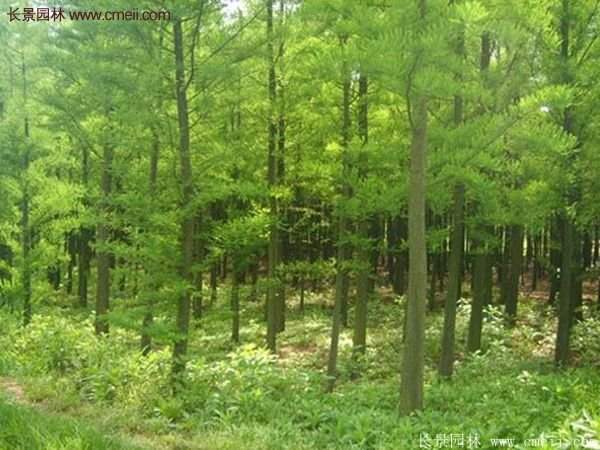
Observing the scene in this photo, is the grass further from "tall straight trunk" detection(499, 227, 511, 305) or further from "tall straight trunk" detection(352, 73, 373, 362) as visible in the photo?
"tall straight trunk" detection(499, 227, 511, 305)

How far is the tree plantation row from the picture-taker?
263 inches

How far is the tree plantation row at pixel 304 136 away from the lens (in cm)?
669

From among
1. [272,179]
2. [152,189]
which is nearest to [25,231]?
[152,189]

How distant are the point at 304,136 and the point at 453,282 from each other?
4763mm

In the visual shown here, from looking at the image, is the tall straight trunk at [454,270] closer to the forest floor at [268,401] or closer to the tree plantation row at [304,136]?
the tree plantation row at [304,136]

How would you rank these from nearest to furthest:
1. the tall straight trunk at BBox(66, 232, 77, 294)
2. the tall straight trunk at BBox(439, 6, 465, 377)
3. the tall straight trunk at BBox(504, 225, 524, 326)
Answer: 1. the tall straight trunk at BBox(439, 6, 465, 377)
2. the tall straight trunk at BBox(504, 225, 524, 326)
3. the tall straight trunk at BBox(66, 232, 77, 294)

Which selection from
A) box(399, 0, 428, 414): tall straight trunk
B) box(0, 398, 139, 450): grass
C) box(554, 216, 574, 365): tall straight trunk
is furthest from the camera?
box(554, 216, 574, 365): tall straight trunk

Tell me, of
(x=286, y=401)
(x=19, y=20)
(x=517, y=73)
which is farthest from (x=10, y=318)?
(x=517, y=73)

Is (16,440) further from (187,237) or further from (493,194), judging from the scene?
(493,194)

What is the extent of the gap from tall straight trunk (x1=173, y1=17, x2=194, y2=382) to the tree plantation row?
0.03m

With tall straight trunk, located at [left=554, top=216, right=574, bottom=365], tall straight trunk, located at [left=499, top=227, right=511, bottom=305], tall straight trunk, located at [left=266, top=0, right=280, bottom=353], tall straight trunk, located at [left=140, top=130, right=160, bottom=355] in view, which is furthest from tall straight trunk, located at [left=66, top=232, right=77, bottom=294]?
tall straight trunk, located at [left=554, top=216, right=574, bottom=365]

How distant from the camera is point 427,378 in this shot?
11.1 meters

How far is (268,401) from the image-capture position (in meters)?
7.38

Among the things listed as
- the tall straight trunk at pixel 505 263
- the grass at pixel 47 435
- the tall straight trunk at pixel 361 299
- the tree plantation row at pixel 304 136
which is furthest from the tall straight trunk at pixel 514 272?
the grass at pixel 47 435
